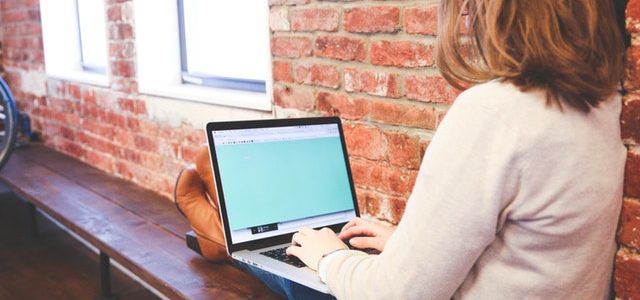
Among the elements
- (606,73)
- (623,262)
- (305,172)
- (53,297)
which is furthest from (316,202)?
(53,297)

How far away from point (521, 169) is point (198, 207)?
3.22 ft

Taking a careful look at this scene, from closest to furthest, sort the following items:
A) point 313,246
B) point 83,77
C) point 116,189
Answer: point 313,246 < point 116,189 < point 83,77

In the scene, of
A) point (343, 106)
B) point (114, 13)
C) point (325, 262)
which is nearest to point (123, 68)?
point (114, 13)

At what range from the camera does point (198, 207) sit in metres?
1.65

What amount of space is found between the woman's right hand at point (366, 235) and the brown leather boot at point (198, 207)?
40 cm

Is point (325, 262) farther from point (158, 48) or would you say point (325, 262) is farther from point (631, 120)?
point (158, 48)

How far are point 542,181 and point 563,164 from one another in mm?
39

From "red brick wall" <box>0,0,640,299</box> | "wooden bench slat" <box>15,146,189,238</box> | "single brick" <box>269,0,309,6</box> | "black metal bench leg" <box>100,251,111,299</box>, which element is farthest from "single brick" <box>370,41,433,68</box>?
"black metal bench leg" <box>100,251,111,299</box>

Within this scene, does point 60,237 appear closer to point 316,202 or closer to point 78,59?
point 78,59

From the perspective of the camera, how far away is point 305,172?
1544 millimetres

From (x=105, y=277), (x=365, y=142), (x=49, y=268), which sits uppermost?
(x=365, y=142)

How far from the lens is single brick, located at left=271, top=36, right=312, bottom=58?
6.32 ft

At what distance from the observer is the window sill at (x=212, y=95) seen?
219 centimetres

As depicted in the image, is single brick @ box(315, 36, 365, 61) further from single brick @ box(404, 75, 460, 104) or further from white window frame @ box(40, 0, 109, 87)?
white window frame @ box(40, 0, 109, 87)
